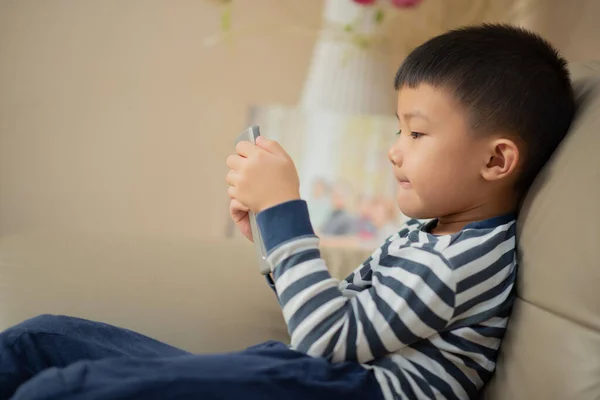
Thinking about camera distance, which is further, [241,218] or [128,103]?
[128,103]

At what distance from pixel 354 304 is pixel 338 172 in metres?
1.47

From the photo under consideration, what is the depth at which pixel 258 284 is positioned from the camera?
41.4 inches

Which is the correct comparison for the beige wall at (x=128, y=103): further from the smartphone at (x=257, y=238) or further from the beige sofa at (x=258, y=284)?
the smartphone at (x=257, y=238)

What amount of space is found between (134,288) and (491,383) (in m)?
0.56

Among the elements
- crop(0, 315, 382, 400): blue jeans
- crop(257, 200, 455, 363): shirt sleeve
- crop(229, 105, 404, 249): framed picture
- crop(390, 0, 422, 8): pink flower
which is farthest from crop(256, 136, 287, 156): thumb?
crop(390, 0, 422, 8): pink flower

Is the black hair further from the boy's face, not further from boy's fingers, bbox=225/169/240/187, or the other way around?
boy's fingers, bbox=225/169/240/187

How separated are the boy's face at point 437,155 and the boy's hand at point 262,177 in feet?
0.48

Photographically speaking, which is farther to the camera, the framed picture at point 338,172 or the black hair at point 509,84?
the framed picture at point 338,172

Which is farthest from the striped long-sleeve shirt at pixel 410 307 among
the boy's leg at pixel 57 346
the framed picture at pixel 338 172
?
the framed picture at pixel 338 172

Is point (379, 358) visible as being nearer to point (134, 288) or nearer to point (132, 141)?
point (134, 288)

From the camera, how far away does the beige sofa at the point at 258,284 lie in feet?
1.99

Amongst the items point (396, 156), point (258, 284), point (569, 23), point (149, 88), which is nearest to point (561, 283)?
point (396, 156)

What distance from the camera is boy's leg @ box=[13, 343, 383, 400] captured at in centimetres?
54

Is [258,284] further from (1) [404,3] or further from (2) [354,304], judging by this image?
(1) [404,3]
